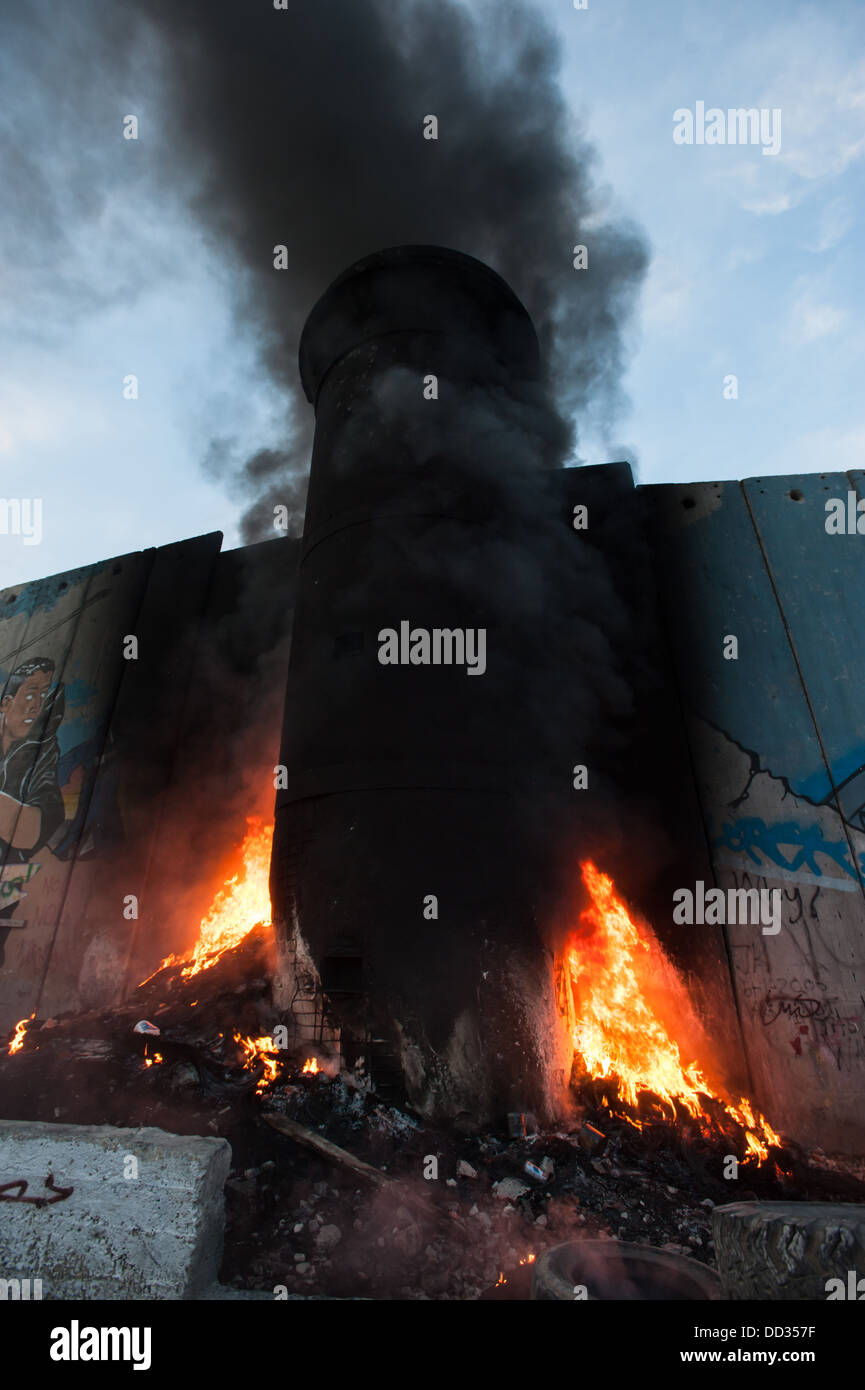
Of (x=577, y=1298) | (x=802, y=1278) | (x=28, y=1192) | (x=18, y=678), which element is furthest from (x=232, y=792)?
(x=802, y=1278)

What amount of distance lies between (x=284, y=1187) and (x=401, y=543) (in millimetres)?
5324

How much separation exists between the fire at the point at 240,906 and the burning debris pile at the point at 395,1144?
126 cm

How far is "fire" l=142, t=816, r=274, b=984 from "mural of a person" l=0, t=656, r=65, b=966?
3030 mm

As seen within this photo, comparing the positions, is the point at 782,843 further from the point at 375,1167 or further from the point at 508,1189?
the point at 375,1167

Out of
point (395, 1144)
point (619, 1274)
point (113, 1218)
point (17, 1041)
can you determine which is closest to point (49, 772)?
point (17, 1041)

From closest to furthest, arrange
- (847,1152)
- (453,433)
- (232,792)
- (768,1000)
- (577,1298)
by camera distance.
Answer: (577,1298) → (847,1152) → (768,1000) → (453,433) → (232,792)

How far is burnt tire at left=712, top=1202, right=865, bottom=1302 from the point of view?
2445mm

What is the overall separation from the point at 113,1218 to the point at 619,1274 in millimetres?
2381

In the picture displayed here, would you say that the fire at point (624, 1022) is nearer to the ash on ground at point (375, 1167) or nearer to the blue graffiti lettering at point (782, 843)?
the ash on ground at point (375, 1167)

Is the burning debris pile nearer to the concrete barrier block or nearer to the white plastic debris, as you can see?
the white plastic debris

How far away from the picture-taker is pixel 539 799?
623cm

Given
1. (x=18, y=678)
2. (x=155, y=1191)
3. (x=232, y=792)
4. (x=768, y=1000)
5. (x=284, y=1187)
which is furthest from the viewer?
(x=18, y=678)

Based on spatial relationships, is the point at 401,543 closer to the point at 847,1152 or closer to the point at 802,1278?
the point at 802,1278

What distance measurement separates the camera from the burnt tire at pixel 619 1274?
2998mm
